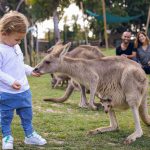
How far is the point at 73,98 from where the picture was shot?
8.98m

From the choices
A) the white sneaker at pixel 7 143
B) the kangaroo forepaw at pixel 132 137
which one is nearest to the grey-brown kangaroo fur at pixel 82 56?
the kangaroo forepaw at pixel 132 137

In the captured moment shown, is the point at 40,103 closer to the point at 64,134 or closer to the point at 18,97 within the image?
the point at 64,134

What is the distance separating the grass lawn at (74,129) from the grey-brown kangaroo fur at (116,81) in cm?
17

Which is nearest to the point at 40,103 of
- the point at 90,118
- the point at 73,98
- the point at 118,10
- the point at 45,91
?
the point at 73,98

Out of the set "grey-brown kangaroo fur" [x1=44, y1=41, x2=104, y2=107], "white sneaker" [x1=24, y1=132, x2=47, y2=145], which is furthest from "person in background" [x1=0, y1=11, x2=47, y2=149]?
"grey-brown kangaroo fur" [x1=44, y1=41, x2=104, y2=107]

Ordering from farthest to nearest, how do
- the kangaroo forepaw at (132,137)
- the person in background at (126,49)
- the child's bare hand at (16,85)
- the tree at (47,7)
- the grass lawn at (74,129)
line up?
the tree at (47,7)
the person in background at (126,49)
the kangaroo forepaw at (132,137)
the grass lawn at (74,129)
the child's bare hand at (16,85)

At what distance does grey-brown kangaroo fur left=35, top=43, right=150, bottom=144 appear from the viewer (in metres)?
4.94

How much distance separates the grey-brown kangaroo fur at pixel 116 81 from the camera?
16.2 ft

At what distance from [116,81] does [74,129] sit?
854 mm

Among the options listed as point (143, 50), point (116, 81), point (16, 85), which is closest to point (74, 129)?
point (116, 81)

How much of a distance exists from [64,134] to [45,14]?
19686 millimetres

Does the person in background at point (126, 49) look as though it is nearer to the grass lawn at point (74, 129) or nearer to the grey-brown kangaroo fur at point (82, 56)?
the grey-brown kangaroo fur at point (82, 56)

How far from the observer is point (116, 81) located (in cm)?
516

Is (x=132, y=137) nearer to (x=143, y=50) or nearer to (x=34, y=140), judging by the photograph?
(x=34, y=140)
